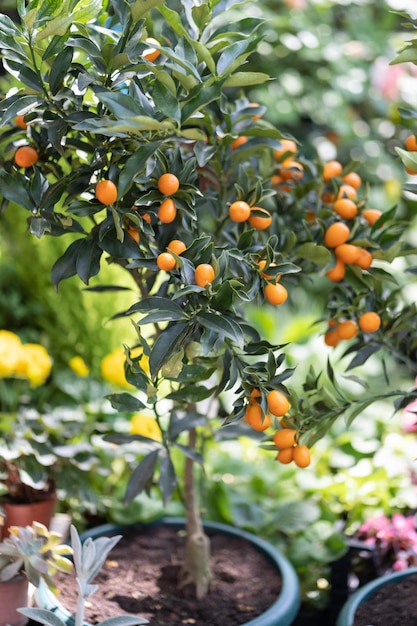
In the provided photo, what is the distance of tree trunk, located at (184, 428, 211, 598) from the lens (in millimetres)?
1028

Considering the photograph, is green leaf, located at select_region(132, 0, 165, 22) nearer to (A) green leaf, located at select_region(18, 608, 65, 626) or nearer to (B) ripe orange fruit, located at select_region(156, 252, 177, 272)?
(B) ripe orange fruit, located at select_region(156, 252, 177, 272)

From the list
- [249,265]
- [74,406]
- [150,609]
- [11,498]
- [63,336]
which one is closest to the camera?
[249,265]

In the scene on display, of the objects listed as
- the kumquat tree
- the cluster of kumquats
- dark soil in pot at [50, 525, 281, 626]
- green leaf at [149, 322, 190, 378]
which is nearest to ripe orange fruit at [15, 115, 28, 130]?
the kumquat tree

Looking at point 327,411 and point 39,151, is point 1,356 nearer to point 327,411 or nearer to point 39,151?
point 39,151

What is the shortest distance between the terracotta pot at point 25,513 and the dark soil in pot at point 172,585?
0.13 meters

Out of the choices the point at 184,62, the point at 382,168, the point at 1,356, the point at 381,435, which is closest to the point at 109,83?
the point at 184,62

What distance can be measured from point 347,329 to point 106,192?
378 millimetres

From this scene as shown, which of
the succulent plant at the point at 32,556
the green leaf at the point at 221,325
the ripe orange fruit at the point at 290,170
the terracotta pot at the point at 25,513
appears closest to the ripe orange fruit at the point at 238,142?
the ripe orange fruit at the point at 290,170

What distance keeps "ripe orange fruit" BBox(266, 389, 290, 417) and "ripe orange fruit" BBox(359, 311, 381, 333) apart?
195 mm

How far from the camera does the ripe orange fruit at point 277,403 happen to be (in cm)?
74

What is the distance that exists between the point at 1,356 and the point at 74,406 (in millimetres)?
181

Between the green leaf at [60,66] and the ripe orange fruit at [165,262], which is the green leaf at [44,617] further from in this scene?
the green leaf at [60,66]

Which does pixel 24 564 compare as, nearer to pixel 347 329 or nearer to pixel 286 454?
pixel 286 454

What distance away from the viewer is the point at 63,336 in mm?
1842
